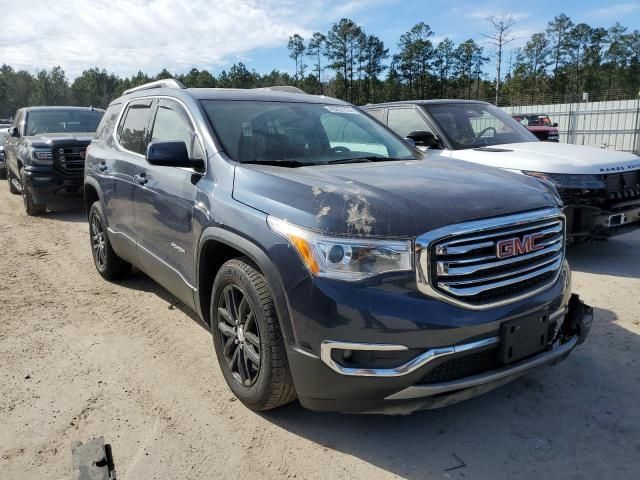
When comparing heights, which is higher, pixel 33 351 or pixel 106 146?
Result: pixel 106 146

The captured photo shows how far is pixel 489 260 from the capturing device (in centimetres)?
260

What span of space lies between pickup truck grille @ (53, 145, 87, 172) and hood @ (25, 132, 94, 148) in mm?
106

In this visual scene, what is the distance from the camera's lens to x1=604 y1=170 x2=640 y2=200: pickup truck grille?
18.7 ft

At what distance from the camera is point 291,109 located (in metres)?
4.07

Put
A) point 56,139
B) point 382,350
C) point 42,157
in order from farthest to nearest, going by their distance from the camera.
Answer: point 56,139 < point 42,157 < point 382,350

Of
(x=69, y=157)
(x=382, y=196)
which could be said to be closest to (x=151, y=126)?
(x=382, y=196)

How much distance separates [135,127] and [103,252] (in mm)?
1584

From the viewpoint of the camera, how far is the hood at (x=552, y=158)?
5.70 meters

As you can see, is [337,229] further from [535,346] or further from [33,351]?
[33,351]

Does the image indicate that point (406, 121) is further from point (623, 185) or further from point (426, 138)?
point (623, 185)

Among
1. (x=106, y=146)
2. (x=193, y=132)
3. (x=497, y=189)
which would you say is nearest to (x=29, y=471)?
(x=193, y=132)

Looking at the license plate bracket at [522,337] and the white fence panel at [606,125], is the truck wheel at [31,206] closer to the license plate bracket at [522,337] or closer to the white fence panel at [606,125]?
the license plate bracket at [522,337]

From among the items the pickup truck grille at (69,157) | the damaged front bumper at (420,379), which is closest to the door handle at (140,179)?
the damaged front bumper at (420,379)

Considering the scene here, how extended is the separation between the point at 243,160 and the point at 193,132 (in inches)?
20.3
